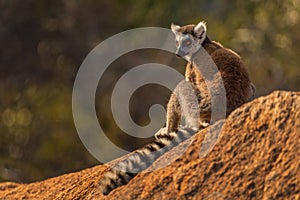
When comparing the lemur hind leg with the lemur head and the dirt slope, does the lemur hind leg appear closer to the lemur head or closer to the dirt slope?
the lemur head

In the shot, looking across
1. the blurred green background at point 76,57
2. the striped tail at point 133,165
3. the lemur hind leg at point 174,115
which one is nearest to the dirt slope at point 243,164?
the striped tail at point 133,165

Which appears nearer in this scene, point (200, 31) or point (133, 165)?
point (133, 165)

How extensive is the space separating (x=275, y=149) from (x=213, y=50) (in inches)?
99.1

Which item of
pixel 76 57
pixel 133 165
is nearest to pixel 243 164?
pixel 133 165

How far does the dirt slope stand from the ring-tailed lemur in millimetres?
109

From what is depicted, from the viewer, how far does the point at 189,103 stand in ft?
24.1

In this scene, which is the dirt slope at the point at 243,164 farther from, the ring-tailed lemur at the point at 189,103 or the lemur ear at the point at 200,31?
the lemur ear at the point at 200,31

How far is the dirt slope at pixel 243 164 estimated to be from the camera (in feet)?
18.1

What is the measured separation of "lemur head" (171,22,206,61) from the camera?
8367 mm

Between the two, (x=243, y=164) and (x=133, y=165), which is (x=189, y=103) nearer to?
(x=133, y=165)

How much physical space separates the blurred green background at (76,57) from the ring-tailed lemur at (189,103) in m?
12.5

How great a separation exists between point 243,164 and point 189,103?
1712mm

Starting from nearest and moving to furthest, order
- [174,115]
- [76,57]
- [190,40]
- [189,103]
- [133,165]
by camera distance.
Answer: [133,165], [189,103], [174,115], [190,40], [76,57]

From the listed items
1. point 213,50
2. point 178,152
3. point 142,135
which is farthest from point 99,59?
point 178,152
